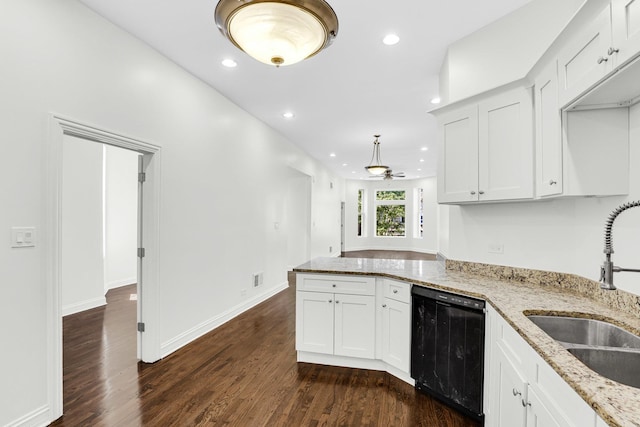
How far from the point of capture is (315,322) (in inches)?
122

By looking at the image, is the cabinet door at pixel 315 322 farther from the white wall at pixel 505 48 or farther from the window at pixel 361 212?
the window at pixel 361 212

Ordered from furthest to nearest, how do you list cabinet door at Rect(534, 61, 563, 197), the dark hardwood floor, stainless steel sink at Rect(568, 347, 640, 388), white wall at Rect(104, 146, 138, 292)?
white wall at Rect(104, 146, 138, 292)
the dark hardwood floor
cabinet door at Rect(534, 61, 563, 197)
stainless steel sink at Rect(568, 347, 640, 388)

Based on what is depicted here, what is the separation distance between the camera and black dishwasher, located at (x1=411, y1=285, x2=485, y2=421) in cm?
218

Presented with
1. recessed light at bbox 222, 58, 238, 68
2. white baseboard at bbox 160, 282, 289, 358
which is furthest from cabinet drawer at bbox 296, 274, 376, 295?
recessed light at bbox 222, 58, 238, 68

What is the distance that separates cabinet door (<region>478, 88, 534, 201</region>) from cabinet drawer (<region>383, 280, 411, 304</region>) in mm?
942

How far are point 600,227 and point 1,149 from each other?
3702 mm

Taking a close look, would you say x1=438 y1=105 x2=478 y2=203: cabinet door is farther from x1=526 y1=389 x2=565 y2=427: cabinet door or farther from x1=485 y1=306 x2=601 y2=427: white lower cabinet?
x1=526 y1=389 x2=565 y2=427: cabinet door

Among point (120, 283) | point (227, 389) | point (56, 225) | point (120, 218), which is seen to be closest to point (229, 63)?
point (56, 225)

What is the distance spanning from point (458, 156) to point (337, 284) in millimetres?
1551

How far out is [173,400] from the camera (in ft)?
8.21

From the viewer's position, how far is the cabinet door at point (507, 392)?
1504mm

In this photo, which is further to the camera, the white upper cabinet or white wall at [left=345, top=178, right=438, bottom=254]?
white wall at [left=345, top=178, right=438, bottom=254]

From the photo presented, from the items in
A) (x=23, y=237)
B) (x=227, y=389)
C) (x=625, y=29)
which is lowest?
(x=227, y=389)

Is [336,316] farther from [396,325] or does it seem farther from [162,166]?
[162,166]
